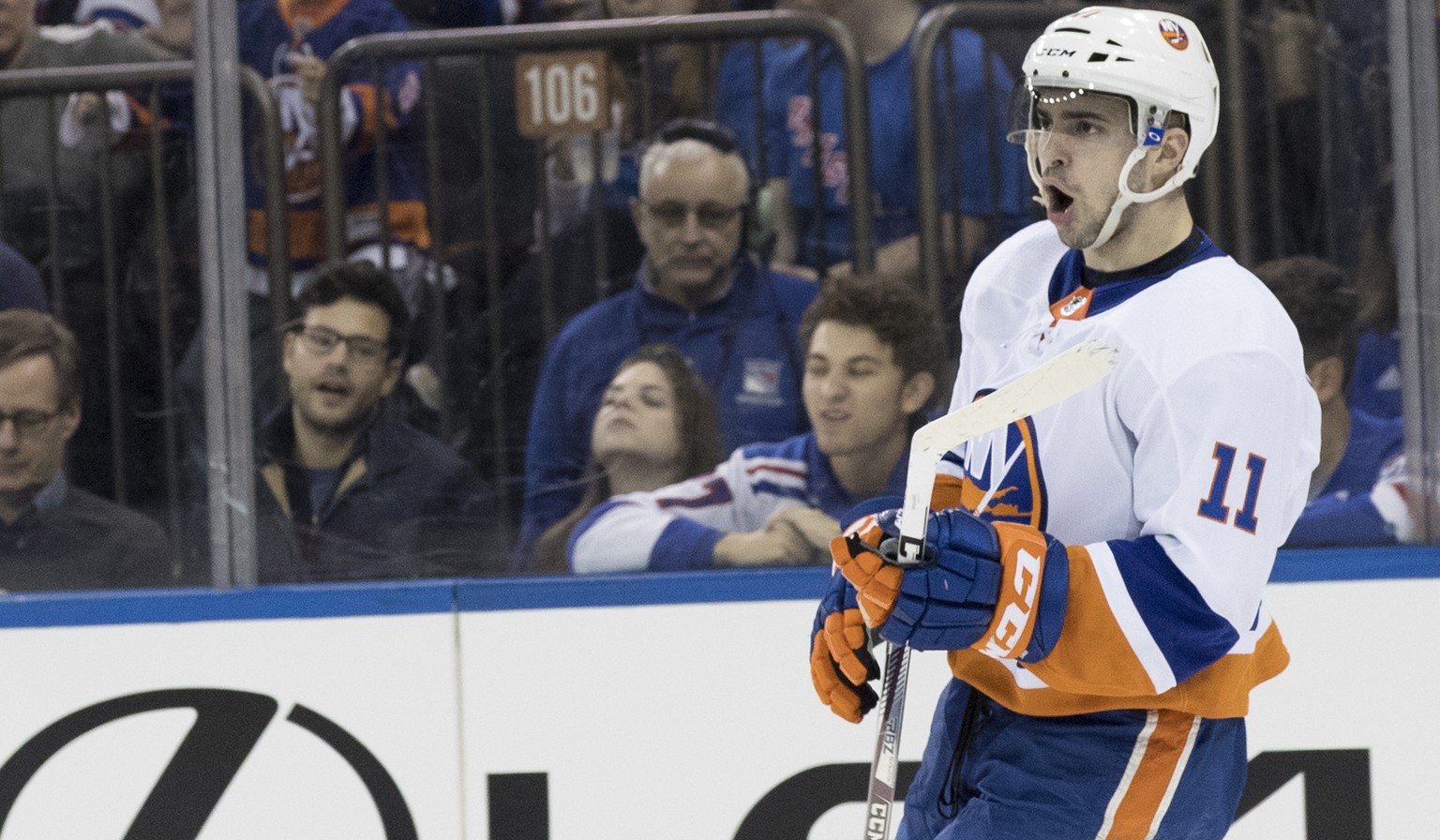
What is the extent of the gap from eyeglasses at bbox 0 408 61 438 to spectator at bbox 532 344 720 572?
2.58 feet

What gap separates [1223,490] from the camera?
1471 mm

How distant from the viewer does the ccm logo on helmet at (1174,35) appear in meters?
1.59

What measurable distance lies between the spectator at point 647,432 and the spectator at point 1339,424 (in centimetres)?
86

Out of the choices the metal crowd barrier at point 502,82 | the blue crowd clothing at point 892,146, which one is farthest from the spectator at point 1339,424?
the metal crowd barrier at point 502,82

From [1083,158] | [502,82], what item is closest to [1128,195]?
[1083,158]

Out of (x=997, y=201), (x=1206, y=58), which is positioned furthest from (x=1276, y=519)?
(x=997, y=201)

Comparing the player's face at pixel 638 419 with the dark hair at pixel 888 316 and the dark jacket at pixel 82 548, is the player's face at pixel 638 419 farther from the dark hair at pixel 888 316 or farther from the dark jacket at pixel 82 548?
the dark jacket at pixel 82 548

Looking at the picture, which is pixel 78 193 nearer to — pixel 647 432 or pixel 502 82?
pixel 502 82

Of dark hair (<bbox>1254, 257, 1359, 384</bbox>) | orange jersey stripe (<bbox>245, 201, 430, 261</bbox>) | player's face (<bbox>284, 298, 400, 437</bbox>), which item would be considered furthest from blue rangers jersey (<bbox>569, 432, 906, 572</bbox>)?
dark hair (<bbox>1254, 257, 1359, 384</bbox>)

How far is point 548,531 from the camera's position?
2664 millimetres

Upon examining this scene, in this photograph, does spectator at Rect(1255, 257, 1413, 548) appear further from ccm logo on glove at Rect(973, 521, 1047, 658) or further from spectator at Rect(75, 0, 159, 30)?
spectator at Rect(75, 0, 159, 30)

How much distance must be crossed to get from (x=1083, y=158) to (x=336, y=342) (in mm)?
1434

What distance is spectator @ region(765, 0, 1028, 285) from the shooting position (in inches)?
102

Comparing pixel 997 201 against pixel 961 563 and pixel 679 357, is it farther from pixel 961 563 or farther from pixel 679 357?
pixel 961 563
